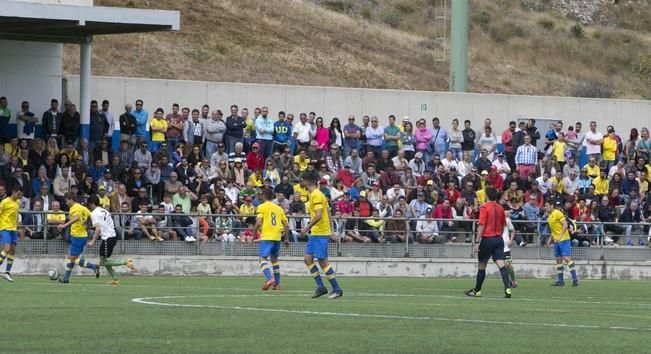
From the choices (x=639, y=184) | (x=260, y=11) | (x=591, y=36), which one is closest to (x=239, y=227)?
(x=639, y=184)

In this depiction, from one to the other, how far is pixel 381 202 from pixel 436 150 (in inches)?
161

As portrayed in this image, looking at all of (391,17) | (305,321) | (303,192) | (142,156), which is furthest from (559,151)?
(391,17)

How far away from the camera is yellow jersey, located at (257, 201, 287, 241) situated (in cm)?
2192

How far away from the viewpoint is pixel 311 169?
32938 millimetres

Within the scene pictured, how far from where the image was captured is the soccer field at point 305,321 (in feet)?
41.7

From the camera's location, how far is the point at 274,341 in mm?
12914

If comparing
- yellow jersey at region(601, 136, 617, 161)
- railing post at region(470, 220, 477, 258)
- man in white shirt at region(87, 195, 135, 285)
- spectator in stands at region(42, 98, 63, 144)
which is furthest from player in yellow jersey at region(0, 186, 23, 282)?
yellow jersey at region(601, 136, 617, 161)

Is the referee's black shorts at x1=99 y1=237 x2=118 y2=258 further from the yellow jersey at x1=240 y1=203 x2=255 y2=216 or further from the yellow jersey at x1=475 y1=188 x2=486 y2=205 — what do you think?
the yellow jersey at x1=475 y1=188 x2=486 y2=205

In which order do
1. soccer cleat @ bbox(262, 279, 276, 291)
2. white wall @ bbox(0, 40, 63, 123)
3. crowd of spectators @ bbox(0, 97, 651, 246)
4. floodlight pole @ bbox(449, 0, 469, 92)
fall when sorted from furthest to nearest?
1. floodlight pole @ bbox(449, 0, 469, 92)
2. white wall @ bbox(0, 40, 63, 123)
3. crowd of spectators @ bbox(0, 97, 651, 246)
4. soccer cleat @ bbox(262, 279, 276, 291)

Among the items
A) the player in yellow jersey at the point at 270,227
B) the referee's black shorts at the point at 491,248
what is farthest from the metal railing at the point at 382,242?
the referee's black shorts at the point at 491,248

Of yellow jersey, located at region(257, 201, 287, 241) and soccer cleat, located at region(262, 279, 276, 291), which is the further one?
soccer cleat, located at region(262, 279, 276, 291)

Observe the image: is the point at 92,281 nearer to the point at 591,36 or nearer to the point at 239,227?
the point at 239,227

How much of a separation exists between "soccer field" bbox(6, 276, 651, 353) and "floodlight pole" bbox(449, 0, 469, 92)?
20017mm

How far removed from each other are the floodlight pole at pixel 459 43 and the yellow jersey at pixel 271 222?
21.8 meters
